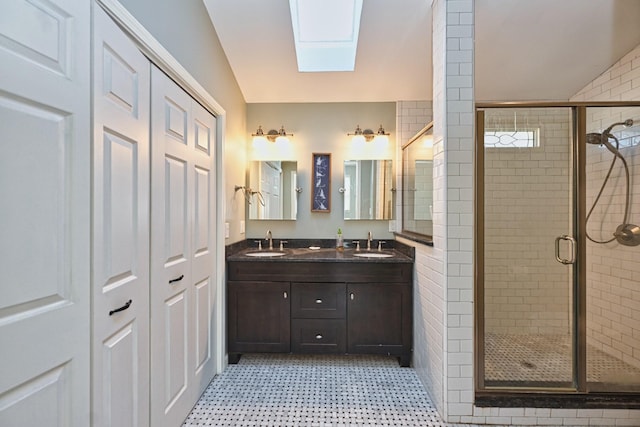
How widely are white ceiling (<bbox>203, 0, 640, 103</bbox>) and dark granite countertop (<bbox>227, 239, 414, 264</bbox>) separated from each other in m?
1.46

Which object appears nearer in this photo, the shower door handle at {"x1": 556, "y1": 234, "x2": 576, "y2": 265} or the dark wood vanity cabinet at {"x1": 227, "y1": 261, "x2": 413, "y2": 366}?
the shower door handle at {"x1": 556, "y1": 234, "x2": 576, "y2": 265}

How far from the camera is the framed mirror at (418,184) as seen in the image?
223 centimetres

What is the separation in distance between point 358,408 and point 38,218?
1.94m

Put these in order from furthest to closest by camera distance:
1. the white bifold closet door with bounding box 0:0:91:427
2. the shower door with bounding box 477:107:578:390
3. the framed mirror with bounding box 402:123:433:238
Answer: the framed mirror with bounding box 402:123:433:238 < the shower door with bounding box 477:107:578:390 < the white bifold closet door with bounding box 0:0:91:427

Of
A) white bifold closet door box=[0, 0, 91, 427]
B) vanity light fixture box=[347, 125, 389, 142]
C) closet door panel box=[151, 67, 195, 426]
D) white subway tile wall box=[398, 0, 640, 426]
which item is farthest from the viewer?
vanity light fixture box=[347, 125, 389, 142]

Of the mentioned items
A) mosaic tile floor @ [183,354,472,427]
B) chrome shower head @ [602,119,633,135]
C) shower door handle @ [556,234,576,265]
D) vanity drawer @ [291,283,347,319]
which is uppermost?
chrome shower head @ [602,119,633,135]

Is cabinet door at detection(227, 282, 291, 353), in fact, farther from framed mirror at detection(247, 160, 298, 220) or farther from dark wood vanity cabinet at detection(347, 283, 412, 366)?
framed mirror at detection(247, 160, 298, 220)

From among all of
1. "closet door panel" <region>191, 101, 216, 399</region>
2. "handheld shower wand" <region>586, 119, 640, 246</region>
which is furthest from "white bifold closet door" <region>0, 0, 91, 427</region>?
"handheld shower wand" <region>586, 119, 640, 246</region>

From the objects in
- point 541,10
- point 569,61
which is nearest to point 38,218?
point 541,10

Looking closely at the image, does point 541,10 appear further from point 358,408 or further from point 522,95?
point 358,408

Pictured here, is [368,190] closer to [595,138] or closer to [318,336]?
[318,336]

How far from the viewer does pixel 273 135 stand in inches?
121

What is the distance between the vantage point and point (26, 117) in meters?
0.84

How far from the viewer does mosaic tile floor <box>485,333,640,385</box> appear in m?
1.91
